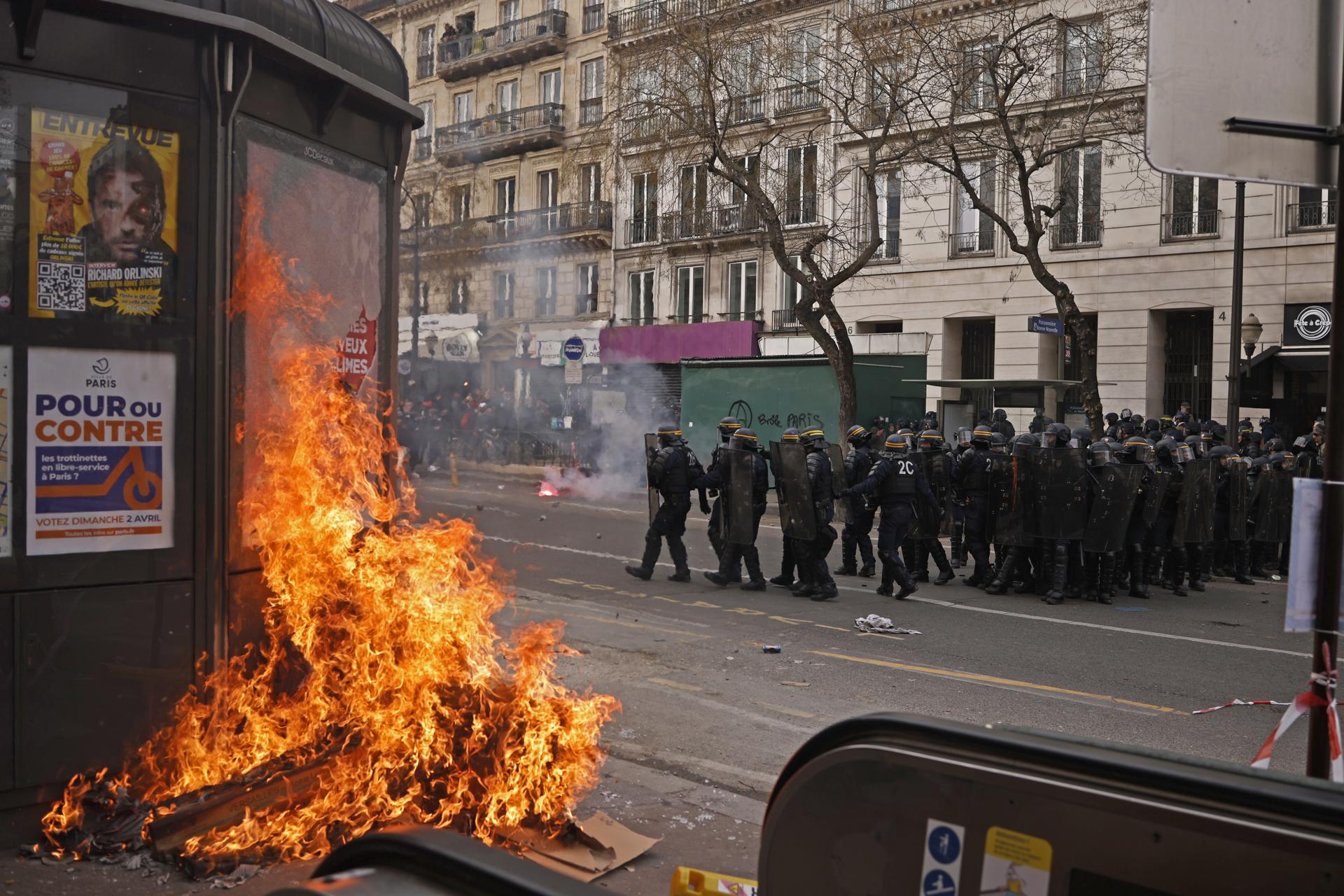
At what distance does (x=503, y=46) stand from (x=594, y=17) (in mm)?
3251

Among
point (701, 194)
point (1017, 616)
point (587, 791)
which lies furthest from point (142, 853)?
point (701, 194)

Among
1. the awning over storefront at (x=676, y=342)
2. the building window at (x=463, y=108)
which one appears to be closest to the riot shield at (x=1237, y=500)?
the awning over storefront at (x=676, y=342)

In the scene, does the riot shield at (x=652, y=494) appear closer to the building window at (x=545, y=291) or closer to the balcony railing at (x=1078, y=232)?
the balcony railing at (x=1078, y=232)

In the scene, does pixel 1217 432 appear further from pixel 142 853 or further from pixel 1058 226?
pixel 142 853

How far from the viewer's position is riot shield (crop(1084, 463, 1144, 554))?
1140 centimetres

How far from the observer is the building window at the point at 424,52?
3319 centimetres

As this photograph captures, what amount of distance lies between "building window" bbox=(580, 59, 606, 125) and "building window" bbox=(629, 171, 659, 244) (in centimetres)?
228

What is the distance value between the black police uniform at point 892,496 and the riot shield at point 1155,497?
2311 millimetres

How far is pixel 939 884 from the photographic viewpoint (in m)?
2.12

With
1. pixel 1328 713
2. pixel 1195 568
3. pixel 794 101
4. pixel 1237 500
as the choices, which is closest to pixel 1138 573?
pixel 1195 568

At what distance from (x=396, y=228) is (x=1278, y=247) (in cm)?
2121

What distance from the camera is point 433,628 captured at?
469cm

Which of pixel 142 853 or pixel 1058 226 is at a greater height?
pixel 1058 226

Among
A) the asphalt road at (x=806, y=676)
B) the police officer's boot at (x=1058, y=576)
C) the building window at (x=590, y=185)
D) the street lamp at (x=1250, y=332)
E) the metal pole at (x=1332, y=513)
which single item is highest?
the building window at (x=590, y=185)
